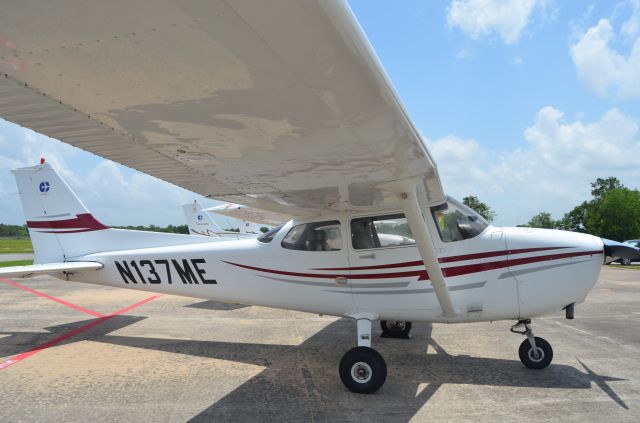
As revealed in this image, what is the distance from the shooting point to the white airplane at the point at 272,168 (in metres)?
1.44

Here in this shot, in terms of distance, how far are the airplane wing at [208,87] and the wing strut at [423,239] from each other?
52 cm

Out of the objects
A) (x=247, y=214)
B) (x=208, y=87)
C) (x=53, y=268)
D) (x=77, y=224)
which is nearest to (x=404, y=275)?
(x=208, y=87)

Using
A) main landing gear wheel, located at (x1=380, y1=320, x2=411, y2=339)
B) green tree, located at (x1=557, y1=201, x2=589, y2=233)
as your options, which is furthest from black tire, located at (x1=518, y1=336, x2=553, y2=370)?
green tree, located at (x1=557, y1=201, x2=589, y2=233)

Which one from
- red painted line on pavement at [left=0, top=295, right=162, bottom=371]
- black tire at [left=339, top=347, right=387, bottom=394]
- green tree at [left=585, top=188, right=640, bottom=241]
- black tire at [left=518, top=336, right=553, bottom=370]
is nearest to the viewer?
black tire at [left=339, top=347, right=387, bottom=394]

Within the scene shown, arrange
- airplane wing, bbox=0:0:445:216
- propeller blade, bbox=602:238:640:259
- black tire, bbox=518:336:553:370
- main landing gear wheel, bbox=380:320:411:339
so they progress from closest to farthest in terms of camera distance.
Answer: airplane wing, bbox=0:0:445:216 → propeller blade, bbox=602:238:640:259 → black tire, bbox=518:336:553:370 → main landing gear wheel, bbox=380:320:411:339

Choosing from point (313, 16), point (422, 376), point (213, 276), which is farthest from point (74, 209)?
point (313, 16)

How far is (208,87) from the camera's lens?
181 cm

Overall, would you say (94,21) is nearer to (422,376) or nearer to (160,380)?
(160,380)

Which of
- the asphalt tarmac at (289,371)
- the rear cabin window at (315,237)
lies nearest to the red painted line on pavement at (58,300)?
the asphalt tarmac at (289,371)

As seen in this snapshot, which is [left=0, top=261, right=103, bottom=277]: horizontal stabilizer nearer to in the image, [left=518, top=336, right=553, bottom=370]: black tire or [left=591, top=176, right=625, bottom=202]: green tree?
[left=518, top=336, right=553, bottom=370]: black tire

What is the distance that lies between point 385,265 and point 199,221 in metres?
18.0

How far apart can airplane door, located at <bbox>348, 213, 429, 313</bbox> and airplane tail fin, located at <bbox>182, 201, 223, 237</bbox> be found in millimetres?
16858

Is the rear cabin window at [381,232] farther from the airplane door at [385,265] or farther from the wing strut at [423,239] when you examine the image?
the wing strut at [423,239]

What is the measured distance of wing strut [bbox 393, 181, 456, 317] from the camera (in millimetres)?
Answer: 3652
